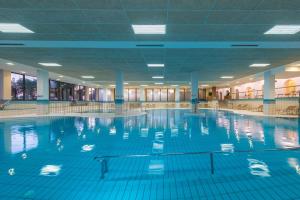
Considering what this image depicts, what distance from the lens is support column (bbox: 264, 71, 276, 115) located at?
13862mm

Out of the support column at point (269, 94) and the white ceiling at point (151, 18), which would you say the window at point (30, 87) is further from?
the support column at point (269, 94)

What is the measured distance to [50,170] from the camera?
343 centimetres

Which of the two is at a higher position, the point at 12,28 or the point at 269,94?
the point at 12,28

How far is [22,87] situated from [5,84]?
284 centimetres

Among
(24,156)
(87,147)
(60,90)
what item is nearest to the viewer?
(24,156)

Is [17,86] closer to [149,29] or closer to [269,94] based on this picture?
[149,29]

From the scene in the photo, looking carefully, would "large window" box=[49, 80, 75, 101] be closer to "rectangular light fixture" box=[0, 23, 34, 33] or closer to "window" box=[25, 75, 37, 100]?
"window" box=[25, 75, 37, 100]

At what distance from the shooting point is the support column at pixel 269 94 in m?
13.9

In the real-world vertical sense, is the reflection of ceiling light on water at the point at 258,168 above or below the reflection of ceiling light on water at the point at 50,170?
above

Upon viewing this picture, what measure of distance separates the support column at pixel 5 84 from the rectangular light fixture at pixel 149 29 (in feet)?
42.1

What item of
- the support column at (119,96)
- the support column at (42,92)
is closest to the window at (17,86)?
the support column at (42,92)

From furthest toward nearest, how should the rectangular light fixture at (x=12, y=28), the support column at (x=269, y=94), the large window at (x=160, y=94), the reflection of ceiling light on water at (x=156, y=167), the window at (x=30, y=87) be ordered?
the large window at (x=160, y=94) → the window at (x=30, y=87) → the support column at (x=269, y=94) → the rectangular light fixture at (x=12, y=28) → the reflection of ceiling light on water at (x=156, y=167)

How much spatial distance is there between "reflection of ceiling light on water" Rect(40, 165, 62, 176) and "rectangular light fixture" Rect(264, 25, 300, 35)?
6662 mm

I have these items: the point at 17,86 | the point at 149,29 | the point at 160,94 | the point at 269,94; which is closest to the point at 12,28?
the point at 149,29
